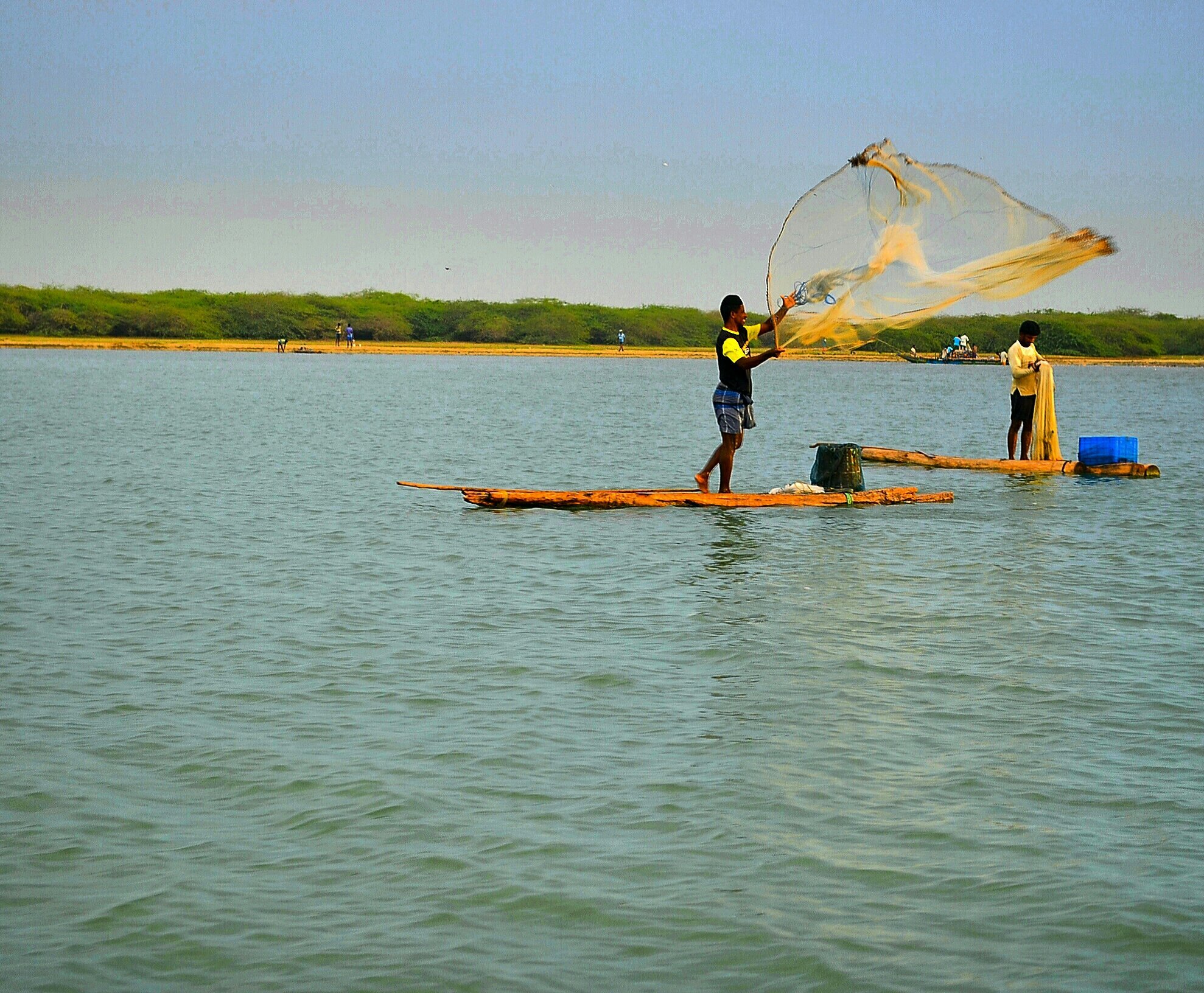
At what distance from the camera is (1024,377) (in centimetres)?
1644

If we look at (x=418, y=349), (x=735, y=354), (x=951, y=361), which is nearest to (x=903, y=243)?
(x=735, y=354)

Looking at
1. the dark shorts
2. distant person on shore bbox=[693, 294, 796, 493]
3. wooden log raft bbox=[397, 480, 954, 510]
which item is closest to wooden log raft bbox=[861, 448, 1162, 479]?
the dark shorts

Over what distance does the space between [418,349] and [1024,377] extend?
81.8 meters

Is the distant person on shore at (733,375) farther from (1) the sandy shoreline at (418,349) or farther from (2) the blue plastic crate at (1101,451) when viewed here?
(1) the sandy shoreline at (418,349)

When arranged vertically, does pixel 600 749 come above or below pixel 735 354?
below

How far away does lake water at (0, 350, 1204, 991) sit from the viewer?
174 inches

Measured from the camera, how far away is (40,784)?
574 centimetres

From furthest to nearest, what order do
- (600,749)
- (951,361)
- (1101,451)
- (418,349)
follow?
(418,349) → (951,361) → (1101,451) → (600,749)

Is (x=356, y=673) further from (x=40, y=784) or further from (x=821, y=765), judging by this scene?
(x=821, y=765)

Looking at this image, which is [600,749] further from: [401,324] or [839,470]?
[401,324]

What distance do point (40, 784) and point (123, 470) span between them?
44.7ft

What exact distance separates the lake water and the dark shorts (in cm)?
265

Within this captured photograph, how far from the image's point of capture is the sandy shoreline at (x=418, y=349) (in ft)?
281

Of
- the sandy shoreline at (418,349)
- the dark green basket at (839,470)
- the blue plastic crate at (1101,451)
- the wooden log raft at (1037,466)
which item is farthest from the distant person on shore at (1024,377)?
the sandy shoreline at (418,349)
